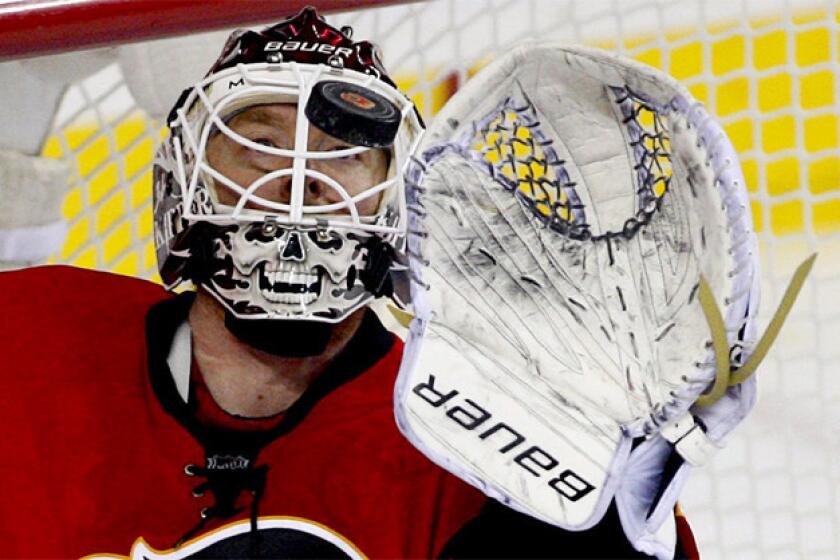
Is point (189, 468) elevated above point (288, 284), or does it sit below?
below

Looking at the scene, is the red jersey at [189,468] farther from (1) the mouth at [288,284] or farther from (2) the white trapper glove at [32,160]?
(2) the white trapper glove at [32,160]

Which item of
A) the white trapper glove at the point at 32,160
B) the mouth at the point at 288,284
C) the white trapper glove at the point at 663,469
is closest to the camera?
the white trapper glove at the point at 663,469

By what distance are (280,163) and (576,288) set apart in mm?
341

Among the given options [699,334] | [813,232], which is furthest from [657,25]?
[699,334]

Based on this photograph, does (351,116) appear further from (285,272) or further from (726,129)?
(726,129)

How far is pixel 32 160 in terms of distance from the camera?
1.82m

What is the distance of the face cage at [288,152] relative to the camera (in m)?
1.43

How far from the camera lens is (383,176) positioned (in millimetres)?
1514

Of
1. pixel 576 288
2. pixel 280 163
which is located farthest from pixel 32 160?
pixel 576 288

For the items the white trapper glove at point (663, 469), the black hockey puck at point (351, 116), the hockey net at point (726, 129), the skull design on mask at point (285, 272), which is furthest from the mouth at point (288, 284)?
the hockey net at point (726, 129)

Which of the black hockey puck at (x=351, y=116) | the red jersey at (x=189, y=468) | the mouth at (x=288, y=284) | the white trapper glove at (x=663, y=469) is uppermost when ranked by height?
the black hockey puck at (x=351, y=116)

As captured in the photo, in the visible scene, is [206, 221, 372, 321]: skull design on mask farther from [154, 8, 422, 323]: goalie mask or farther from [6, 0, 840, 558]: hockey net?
[6, 0, 840, 558]: hockey net

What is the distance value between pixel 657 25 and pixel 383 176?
1.77ft

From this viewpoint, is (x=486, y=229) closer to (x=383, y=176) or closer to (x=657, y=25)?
(x=383, y=176)
